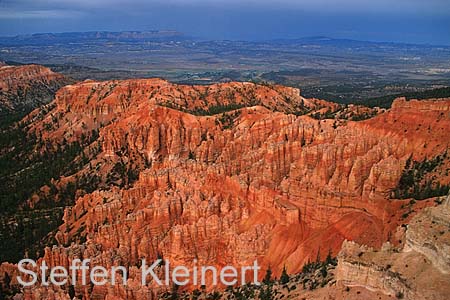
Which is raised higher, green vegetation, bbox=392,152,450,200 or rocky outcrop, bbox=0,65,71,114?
green vegetation, bbox=392,152,450,200

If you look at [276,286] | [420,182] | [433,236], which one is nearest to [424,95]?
[420,182]

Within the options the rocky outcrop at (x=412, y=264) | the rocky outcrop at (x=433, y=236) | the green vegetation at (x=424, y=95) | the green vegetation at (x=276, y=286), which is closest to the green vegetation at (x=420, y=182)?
the green vegetation at (x=276, y=286)

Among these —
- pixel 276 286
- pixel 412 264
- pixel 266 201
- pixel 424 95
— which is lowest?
pixel 276 286

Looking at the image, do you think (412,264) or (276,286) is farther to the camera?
(276,286)

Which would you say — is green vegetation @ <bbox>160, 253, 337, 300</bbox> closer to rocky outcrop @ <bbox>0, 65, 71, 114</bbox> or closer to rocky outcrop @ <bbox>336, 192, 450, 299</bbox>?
rocky outcrop @ <bbox>336, 192, 450, 299</bbox>

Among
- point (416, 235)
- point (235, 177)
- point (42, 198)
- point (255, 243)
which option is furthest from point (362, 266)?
point (42, 198)

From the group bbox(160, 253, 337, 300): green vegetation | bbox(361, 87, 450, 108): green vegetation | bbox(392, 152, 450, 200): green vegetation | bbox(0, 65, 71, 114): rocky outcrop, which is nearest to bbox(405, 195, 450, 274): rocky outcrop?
bbox(160, 253, 337, 300): green vegetation

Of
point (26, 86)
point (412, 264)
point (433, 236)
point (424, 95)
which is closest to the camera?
point (433, 236)

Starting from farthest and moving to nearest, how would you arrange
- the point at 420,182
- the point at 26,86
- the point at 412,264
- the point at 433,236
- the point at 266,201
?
1. the point at 26,86
2. the point at 266,201
3. the point at 420,182
4. the point at 412,264
5. the point at 433,236

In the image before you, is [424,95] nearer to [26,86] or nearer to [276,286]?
[276,286]

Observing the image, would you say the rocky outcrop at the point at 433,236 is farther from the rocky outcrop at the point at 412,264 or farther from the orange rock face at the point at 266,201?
the orange rock face at the point at 266,201

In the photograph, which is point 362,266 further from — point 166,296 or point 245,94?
point 245,94
